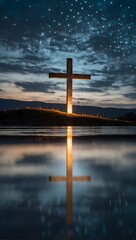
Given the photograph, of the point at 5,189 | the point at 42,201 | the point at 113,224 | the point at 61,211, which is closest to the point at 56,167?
the point at 5,189

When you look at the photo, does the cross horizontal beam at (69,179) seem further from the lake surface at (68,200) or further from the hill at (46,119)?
the hill at (46,119)

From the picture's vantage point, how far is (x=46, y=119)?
98.9ft

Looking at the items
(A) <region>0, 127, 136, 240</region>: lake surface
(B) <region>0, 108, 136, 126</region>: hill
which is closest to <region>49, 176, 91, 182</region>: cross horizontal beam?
(A) <region>0, 127, 136, 240</region>: lake surface

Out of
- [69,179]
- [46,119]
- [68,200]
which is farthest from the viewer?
[46,119]

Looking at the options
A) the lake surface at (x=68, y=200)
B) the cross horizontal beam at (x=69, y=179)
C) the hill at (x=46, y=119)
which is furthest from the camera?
the hill at (x=46, y=119)

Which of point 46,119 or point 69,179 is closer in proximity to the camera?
point 69,179

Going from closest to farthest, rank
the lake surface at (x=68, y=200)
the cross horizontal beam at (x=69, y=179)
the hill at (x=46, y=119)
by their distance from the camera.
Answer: the lake surface at (x=68, y=200) → the cross horizontal beam at (x=69, y=179) → the hill at (x=46, y=119)

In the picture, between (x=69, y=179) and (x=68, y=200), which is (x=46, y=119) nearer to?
(x=69, y=179)

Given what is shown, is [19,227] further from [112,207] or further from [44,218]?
[112,207]

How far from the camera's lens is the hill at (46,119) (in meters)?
29.8

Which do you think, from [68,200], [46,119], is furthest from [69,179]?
[46,119]

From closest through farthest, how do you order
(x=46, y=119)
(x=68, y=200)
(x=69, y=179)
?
(x=68, y=200), (x=69, y=179), (x=46, y=119)

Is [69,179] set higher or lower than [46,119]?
lower

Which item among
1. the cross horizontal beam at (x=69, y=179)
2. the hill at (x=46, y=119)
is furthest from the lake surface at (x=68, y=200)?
the hill at (x=46, y=119)
